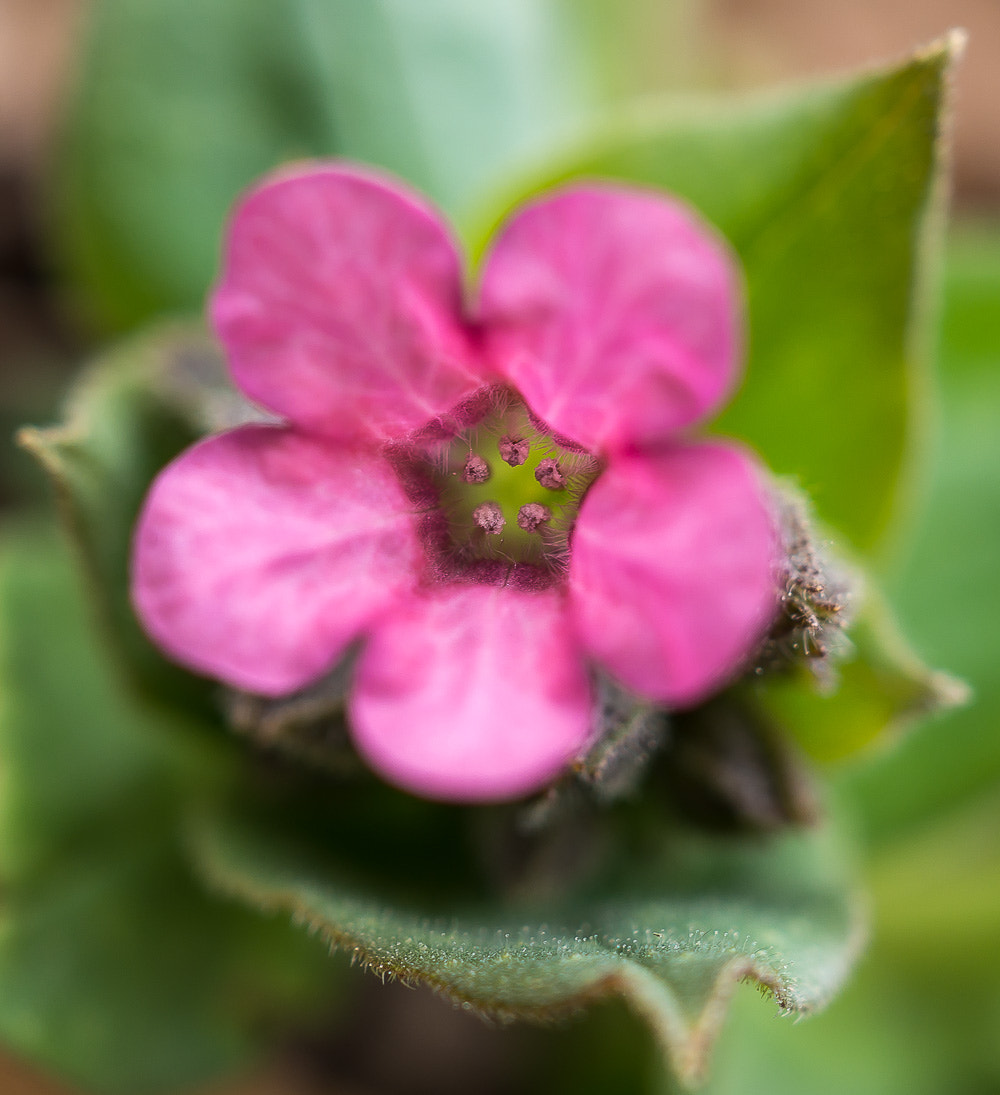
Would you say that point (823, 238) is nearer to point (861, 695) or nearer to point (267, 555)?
point (861, 695)

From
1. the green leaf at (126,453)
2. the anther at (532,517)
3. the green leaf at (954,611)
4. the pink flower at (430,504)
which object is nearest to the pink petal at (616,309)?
the pink flower at (430,504)

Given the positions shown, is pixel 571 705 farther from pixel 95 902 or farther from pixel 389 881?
pixel 95 902

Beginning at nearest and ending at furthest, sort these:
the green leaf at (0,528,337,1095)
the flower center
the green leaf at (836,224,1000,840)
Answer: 1. the flower center
2. the green leaf at (0,528,337,1095)
3. the green leaf at (836,224,1000,840)

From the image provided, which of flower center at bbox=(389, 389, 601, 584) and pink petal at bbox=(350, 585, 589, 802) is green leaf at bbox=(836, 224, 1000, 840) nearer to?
flower center at bbox=(389, 389, 601, 584)

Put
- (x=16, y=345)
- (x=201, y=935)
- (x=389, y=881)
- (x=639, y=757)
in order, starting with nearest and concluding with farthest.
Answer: (x=639, y=757)
(x=389, y=881)
(x=201, y=935)
(x=16, y=345)

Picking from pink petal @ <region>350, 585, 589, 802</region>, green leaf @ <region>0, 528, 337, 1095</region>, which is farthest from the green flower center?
green leaf @ <region>0, 528, 337, 1095</region>

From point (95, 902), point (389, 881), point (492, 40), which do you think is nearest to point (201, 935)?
point (95, 902)

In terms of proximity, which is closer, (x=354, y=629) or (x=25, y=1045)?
(x=354, y=629)
